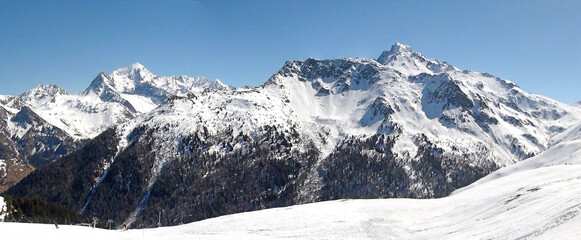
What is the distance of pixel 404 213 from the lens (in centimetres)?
6844

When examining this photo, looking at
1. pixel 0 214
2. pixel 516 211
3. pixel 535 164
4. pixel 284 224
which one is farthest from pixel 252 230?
pixel 535 164

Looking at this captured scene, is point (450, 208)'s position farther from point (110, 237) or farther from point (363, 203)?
point (110, 237)

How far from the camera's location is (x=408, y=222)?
62.4 metres

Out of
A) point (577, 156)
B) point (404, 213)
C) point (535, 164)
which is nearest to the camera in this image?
point (404, 213)

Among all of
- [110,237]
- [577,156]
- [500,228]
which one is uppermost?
[577,156]

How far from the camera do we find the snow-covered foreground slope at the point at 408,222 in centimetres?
4553

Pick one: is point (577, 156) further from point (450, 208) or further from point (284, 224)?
point (284, 224)

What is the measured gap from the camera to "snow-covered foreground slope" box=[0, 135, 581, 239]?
45531 millimetres

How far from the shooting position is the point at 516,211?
52.7 metres

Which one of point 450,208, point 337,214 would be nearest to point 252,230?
point 337,214

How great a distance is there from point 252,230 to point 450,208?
119 feet

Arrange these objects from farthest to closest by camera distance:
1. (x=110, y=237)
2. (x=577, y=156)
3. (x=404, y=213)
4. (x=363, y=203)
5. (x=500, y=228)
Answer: (x=577, y=156) < (x=363, y=203) < (x=404, y=213) < (x=110, y=237) < (x=500, y=228)

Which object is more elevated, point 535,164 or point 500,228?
point 535,164

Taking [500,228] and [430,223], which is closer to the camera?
[500,228]
